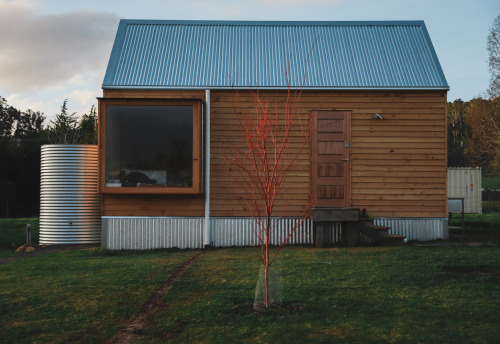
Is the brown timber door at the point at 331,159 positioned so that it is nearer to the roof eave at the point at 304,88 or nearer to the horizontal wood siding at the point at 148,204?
the roof eave at the point at 304,88

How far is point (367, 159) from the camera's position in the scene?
12648mm

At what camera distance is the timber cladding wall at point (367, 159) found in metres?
12.6

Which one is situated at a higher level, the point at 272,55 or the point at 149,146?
the point at 272,55

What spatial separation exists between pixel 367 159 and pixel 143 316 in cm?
788

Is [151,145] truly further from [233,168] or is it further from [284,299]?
[284,299]

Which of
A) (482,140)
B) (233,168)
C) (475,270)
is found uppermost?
(482,140)

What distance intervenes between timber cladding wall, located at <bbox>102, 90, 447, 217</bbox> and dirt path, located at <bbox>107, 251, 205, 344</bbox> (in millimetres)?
4029

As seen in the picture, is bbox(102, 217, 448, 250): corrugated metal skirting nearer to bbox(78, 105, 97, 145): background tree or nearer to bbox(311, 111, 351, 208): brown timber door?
bbox(311, 111, 351, 208): brown timber door

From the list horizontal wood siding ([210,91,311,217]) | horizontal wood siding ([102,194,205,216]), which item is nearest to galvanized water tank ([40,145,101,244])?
horizontal wood siding ([102,194,205,216])

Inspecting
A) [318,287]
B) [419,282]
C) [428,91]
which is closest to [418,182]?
[428,91]

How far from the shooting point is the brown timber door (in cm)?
1255

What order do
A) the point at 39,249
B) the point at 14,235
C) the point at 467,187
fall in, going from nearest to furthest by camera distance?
the point at 39,249
the point at 14,235
the point at 467,187

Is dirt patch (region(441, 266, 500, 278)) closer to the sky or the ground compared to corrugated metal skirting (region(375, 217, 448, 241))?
closer to the ground

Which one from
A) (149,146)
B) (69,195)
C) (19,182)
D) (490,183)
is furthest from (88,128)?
(490,183)
